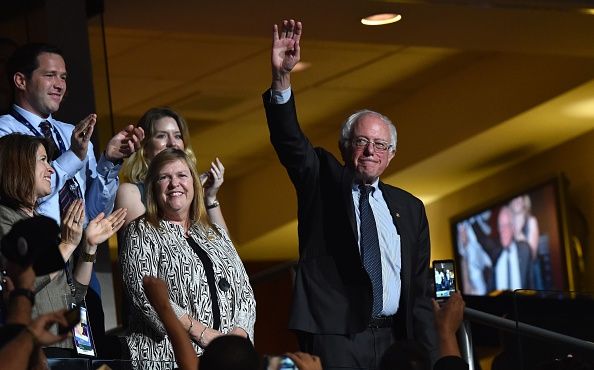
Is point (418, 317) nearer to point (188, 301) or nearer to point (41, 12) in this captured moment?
point (188, 301)

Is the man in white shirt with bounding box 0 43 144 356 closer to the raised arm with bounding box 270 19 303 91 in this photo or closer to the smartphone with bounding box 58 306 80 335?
the raised arm with bounding box 270 19 303 91

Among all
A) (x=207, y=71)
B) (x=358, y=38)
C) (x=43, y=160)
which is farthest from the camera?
(x=207, y=71)

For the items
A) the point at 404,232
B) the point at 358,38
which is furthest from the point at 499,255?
the point at 404,232

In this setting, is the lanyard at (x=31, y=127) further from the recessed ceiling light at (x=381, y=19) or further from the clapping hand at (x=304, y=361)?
the recessed ceiling light at (x=381, y=19)

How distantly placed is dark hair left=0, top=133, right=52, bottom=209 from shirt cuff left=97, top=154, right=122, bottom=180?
0.74 metres

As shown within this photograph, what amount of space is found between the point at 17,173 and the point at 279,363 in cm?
137

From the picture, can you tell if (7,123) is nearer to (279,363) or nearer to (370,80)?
(279,363)

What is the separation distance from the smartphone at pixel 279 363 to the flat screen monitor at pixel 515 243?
8.60 meters

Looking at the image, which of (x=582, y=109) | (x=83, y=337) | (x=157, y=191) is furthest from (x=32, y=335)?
(x=582, y=109)

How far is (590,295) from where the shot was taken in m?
4.54

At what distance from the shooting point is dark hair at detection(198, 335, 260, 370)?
9.93ft

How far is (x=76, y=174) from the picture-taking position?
17.0 feet

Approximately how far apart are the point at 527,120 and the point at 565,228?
1390 millimetres

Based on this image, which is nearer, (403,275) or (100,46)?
(403,275)
